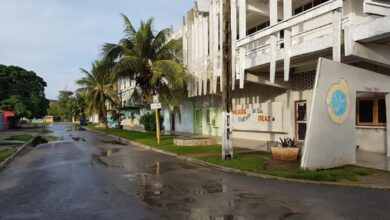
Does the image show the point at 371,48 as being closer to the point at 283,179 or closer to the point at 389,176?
the point at 389,176

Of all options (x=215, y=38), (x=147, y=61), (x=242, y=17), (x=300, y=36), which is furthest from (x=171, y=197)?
(x=147, y=61)

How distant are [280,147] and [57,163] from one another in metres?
8.16

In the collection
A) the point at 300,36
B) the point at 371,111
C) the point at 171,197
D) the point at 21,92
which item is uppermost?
the point at 21,92

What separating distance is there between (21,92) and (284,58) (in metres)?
56.2

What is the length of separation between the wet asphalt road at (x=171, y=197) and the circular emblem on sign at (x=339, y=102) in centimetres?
316

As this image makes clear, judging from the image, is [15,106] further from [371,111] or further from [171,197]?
[171,197]

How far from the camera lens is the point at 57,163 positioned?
15312 mm

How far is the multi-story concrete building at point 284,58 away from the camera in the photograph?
1373 cm

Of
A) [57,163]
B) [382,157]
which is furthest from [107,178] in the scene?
[382,157]

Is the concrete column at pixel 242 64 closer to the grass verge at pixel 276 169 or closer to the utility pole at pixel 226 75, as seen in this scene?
the grass verge at pixel 276 169

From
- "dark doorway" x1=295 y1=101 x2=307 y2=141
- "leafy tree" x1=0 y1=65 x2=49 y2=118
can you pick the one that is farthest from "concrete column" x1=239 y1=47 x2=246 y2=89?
"leafy tree" x1=0 y1=65 x2=49 y2=118

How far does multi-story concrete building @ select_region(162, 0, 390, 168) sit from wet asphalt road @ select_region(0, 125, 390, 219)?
3.28 meters

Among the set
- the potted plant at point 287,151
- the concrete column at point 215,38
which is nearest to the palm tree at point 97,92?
the concrete column at point 215,38

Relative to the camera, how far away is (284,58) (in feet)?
54.2
